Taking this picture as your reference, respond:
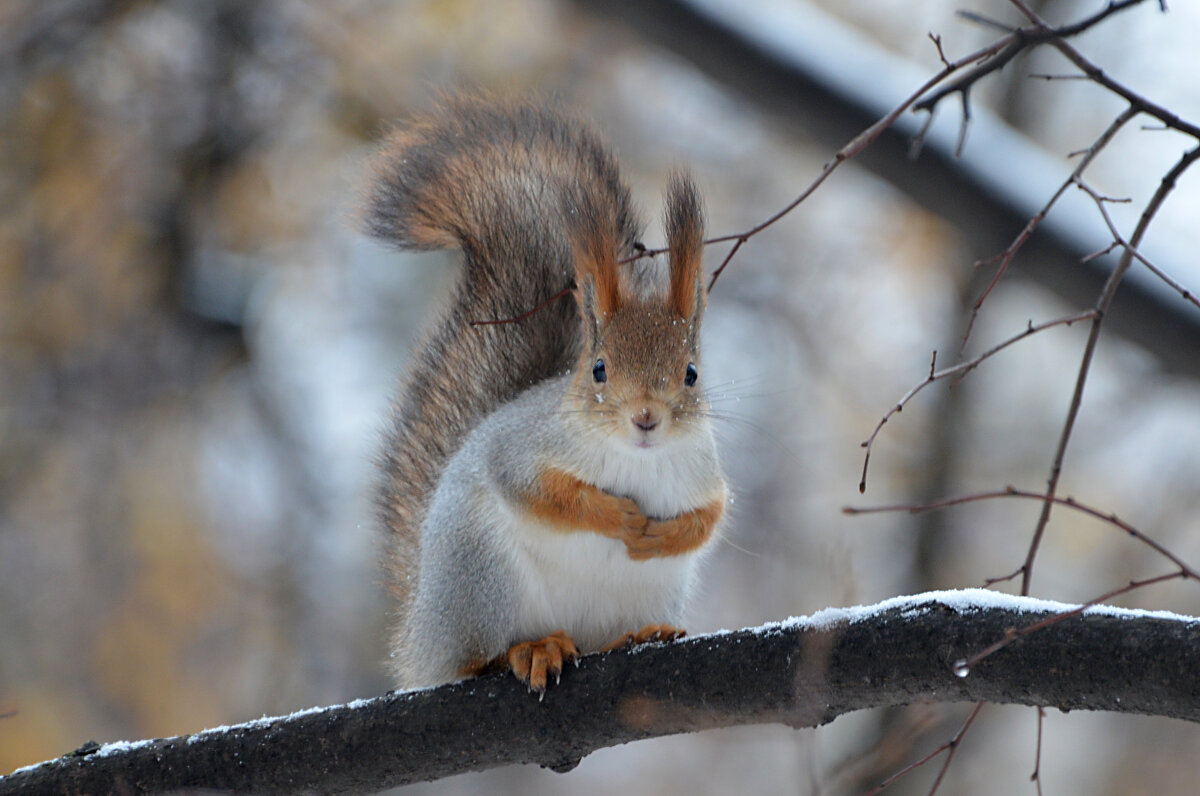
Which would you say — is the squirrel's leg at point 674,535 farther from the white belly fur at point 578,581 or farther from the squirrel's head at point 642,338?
the squirrel's head at point 642,338

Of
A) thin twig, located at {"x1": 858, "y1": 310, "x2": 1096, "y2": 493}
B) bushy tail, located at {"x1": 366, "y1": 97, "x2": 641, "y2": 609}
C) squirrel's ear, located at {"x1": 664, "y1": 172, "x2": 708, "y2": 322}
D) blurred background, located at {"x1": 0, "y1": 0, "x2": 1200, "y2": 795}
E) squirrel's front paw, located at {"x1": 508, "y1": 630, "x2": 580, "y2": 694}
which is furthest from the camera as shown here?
blurred background, located at {"x1": 0, "y1": 0, "x2": 1200, "y2": 795}

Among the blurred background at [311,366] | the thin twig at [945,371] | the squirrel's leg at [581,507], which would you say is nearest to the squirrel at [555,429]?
the squirrel's leg at [581,507]

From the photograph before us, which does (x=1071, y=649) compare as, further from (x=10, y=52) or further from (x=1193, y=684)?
(x=10, y=52)

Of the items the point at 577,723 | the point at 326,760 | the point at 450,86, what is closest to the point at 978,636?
the point at 577,723

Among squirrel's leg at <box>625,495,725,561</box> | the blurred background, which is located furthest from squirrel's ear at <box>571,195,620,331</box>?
the blurred background

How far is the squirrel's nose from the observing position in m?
1.86

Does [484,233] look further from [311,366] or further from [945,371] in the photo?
[311,366]

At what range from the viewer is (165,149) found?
4.03 metres

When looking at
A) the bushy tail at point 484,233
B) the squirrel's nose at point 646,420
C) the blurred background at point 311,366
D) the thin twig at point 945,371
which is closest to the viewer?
the thin twig at point 945,371

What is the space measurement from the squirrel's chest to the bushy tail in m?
0.45

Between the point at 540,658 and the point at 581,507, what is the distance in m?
0.27

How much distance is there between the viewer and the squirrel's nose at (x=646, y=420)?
186 centimetres

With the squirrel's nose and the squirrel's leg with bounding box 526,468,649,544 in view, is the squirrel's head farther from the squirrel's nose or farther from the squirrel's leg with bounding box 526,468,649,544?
the squirrel's leg with bounding box 526,468,649,544

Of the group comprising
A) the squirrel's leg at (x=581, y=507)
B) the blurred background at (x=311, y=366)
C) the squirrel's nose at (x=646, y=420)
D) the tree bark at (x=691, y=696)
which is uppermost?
the blurred background at (x=311, y=366)
